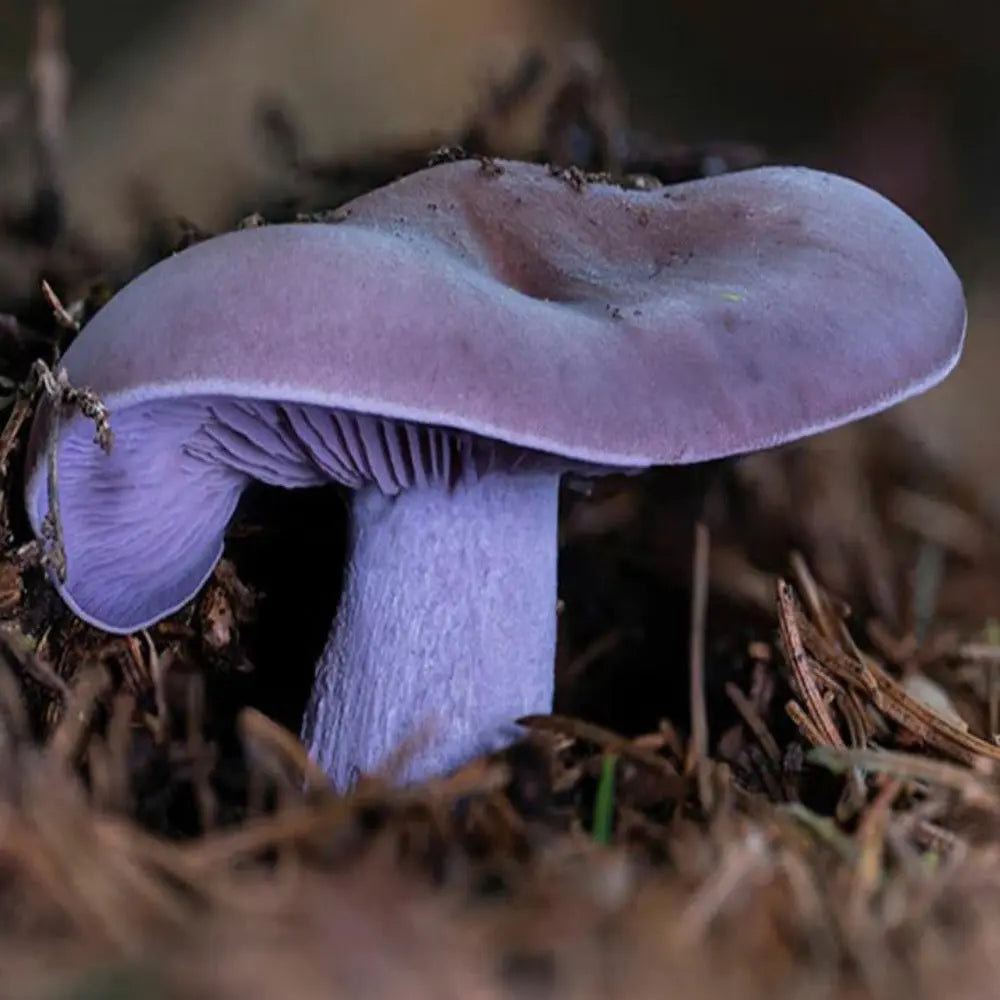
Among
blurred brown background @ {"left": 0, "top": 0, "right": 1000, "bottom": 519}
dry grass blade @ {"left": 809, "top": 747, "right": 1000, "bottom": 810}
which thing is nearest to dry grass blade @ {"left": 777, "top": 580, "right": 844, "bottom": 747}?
dry grass blade @ {"left": 809, "top": 747, "right": 1000, "bottom": 810}

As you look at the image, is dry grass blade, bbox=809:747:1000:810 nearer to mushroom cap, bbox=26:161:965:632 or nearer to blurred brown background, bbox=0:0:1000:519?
mushroom cap, bbox=26:161:965:632

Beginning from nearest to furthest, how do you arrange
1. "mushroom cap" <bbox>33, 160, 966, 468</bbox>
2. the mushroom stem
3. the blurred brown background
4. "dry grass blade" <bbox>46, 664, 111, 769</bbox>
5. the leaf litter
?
the leaf litter
"mushroom cap" <bbox>33, 160, 966, 468</bbox>
"dry grass blade" <bbox>46, 664, 111, 769</bbox>
the mushroom stem
the blurred brown background

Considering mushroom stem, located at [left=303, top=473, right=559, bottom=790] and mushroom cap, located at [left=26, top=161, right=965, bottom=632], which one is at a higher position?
mushroom cap, located at [left=26, top=161, right=965, bottom=632]

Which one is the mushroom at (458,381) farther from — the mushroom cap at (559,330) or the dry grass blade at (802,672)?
the dry grass blade at (802,672)

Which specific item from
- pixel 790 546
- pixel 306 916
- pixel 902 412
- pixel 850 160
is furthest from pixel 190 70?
pixel 306 916

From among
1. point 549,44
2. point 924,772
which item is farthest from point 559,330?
point 549,44

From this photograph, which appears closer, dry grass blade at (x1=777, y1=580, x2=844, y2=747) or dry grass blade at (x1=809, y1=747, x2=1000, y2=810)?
dry grass blade at (x1=809, y1=747, x2=1000, y2=810)

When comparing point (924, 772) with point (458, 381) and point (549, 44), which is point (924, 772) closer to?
point (458, 381)
